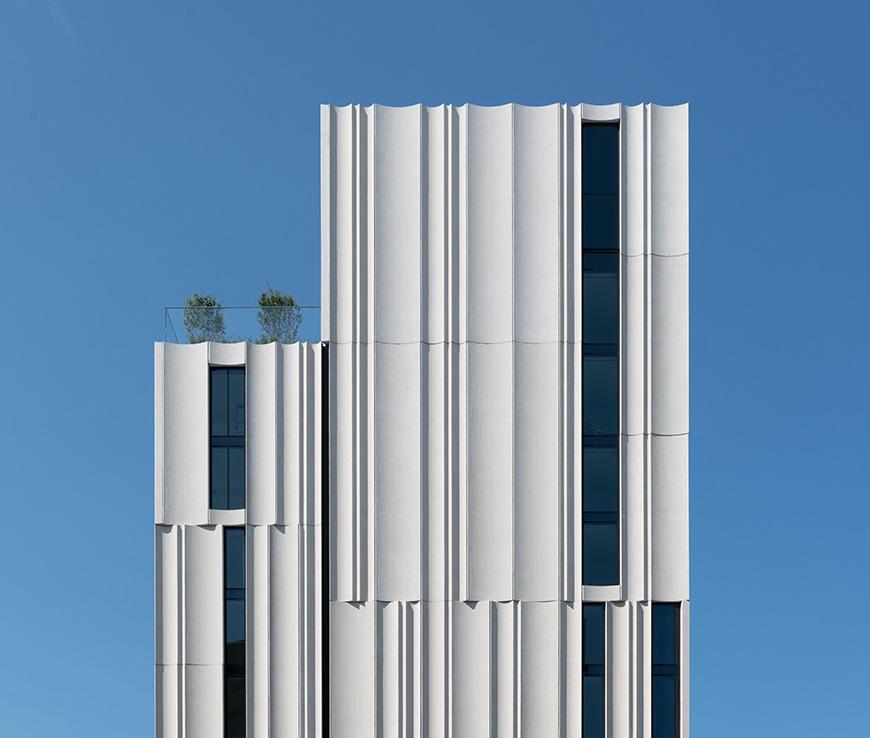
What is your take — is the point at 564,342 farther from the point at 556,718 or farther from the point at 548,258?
the point at 556,718

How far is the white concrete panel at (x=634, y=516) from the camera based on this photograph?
17156 millimetres

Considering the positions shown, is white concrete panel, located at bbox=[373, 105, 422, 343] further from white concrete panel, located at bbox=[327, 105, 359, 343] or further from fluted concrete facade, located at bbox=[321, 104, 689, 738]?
white concrete panel, located at bbox=[327, 105, 359, 343]

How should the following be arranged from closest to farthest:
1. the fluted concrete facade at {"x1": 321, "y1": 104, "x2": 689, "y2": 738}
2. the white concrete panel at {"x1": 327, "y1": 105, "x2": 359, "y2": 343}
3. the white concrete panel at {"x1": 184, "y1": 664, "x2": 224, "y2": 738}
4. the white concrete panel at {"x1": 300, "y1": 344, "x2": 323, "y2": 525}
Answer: the fluted concrete facade at {"x1": 321, "y1": 104, "x2": 689, "y2": 738} → the white concrete panel at {"x1": 184, "y1": 664, "x2": 224, "y2": 738} → the white concrete panel at {"x1": 300, "y1": 344, "x2": 323, "y2": 525} → the white concrete panel at {"x1": 327, "y1": 105, "x2": 359, "y2": 343}

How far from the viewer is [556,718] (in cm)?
1689

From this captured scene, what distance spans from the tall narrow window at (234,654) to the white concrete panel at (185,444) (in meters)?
1.53

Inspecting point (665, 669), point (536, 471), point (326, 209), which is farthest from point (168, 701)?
point (326, 209)

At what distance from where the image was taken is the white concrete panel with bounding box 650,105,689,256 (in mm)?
17734

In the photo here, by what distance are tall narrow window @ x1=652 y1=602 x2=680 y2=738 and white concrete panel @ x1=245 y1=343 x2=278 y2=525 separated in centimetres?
860

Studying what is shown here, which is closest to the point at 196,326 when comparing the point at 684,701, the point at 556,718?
the point at 556,718

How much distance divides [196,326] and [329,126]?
540cm

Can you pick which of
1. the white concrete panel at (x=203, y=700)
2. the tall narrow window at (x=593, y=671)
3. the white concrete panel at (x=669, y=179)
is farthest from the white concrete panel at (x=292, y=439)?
the white concrete panel at (x=669, y=179)

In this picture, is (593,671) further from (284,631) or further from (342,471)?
(342,471)

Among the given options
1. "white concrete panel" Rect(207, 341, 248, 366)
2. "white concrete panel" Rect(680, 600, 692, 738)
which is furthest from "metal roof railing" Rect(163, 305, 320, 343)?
"white concrete panel" Rect(680, 600, 692, 738)

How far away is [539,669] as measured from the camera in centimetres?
1703
